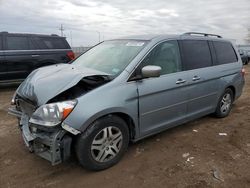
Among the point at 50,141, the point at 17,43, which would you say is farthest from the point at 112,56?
the point at 17,43

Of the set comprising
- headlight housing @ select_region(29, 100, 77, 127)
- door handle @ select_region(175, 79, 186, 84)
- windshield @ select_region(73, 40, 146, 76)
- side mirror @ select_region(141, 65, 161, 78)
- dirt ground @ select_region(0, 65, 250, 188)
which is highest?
windshield @ select_region(73, 40, 146, 76)

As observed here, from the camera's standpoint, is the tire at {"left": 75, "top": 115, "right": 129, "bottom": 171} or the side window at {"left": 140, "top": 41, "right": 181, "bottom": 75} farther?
the side window at {"left": 140, "top": 41, "right": 181, "bottom": 75}

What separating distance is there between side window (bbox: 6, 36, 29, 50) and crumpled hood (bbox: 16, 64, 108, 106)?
218 inches

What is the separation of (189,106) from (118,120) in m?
1.61

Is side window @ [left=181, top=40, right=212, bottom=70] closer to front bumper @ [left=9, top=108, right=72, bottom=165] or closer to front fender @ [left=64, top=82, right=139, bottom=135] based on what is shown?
front fender @ [left=64, top=82, right=139, bottom=135]

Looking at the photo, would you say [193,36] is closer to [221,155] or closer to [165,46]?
[165,46]

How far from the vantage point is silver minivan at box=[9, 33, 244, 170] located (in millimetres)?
3004

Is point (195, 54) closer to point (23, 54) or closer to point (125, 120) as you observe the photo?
point (125, 120)

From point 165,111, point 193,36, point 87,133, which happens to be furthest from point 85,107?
point 193,36

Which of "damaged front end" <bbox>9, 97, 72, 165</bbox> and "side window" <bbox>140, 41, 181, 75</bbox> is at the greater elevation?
"side window" <bbox>140, 41, 181, 75</bbox>

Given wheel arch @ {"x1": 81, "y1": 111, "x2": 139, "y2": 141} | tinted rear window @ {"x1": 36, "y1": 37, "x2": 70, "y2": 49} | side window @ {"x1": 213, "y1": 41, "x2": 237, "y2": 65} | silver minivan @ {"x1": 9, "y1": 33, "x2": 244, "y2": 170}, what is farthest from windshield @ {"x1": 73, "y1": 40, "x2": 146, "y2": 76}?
tinted rear window @ {"x1": 36, "y1": 37, "x2": 70, "y2": 49}

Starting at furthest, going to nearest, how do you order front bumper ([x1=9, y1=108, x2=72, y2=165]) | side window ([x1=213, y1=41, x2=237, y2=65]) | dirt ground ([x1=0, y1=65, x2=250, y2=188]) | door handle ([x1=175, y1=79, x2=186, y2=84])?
side window ([x1=213, y1=41, x2=237, y2=65]), door handle ([x1=175, y1=79, x2=186, y2=84]), dirt ground ([x1=0, y1=65, x2=250, y2=188]), front bumper ([x1=9, y1=108, x2=72, y2=165])

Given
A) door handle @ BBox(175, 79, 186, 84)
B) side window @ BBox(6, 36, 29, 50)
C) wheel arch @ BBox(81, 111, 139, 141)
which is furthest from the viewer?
side window @ BBox(6, 36, 29, 50)

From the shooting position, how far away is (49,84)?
328cm
